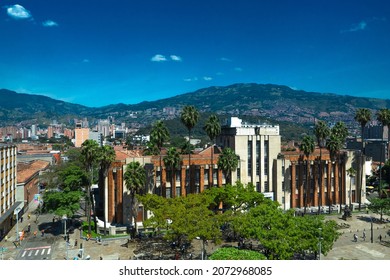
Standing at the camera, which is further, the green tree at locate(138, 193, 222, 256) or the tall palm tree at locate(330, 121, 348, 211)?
the tall palm tree at locate(330, 121, 348, 211)

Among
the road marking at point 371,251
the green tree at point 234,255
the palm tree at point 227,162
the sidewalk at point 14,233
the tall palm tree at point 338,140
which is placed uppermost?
the tall palm tree at point 338,140

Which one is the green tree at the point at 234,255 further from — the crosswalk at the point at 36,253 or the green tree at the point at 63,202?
the green tree at the point at 63,202

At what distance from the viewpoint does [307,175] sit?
51.6 m

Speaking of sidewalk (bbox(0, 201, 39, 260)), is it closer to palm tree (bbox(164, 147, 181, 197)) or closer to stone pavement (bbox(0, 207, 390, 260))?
stone pavement (bbox(0, 207, 390, 260))

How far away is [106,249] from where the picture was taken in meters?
35.7

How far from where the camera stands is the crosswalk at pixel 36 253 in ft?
110

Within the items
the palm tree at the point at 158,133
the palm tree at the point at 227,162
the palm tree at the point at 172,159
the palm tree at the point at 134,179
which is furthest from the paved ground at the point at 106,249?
the palm tree at the point at 158,133

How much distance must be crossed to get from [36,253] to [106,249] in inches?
294

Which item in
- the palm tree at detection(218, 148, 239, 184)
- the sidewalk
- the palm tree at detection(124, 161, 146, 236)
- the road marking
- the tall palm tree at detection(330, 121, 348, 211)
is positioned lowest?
the sidewalk

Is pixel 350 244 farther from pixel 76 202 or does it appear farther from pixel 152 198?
pixel 76 202

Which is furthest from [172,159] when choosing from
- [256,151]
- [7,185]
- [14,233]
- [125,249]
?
[14,233]

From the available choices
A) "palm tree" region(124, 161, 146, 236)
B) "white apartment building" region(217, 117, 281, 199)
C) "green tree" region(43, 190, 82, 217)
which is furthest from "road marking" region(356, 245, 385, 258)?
"green tree" region(43, 190, 82, 217)

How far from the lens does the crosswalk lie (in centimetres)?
3356

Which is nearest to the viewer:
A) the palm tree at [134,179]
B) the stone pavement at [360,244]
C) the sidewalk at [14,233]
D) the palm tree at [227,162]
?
the stone pavement at [360,244]
